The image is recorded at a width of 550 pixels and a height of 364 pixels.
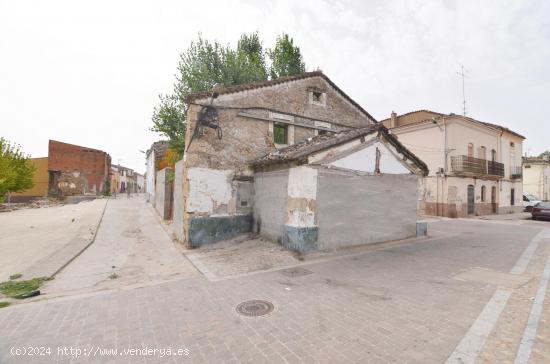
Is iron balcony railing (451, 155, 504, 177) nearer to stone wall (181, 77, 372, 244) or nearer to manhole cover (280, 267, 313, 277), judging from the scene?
stone wall (181, 77, 372, 244)

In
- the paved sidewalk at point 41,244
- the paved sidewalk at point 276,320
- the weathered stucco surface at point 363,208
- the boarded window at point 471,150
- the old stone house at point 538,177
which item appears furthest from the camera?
the old stone house at point 538,177

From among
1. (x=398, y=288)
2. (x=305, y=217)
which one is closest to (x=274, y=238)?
(x=305, y=217)

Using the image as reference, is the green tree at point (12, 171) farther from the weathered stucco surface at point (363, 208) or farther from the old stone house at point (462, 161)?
the old stone house at point (462, 161)

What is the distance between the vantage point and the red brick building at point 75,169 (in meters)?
30.2

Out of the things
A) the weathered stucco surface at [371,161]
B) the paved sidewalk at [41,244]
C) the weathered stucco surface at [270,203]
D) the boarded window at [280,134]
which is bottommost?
the paved sidewalk at [41,244]

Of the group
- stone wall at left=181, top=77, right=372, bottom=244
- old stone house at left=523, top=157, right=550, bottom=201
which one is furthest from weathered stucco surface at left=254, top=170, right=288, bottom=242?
old stone house at left=523, top=157, right=550, bottom=201

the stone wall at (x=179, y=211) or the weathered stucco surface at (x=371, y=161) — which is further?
the stone wall at (x=179, y=211)

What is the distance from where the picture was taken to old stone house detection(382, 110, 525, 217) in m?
18.7

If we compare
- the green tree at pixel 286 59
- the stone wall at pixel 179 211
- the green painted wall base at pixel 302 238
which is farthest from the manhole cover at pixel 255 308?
the green tree at pixel 286 59

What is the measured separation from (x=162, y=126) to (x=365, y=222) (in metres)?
12.1

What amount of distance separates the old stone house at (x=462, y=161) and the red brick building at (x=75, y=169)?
3507 cm

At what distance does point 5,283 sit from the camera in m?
5.65

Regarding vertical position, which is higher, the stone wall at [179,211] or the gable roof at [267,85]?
the gable roof at [267,85]

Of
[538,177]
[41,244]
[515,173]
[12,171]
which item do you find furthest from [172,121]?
[538,177]
